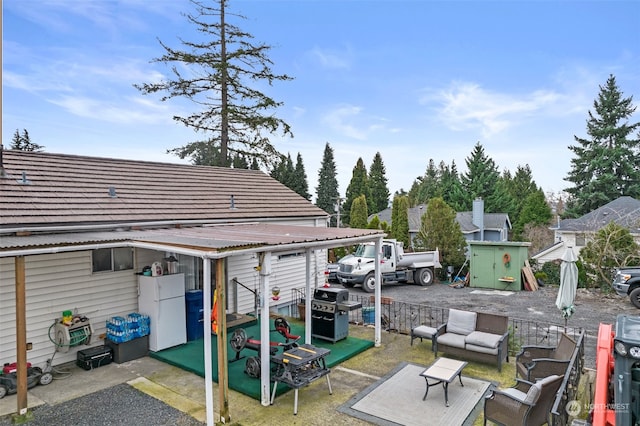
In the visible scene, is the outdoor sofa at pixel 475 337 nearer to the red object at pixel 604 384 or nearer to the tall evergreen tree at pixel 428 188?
the red object at pixel 604 384

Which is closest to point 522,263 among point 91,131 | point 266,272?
point 266,272

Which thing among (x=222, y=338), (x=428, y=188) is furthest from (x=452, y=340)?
(x=428, y=188)

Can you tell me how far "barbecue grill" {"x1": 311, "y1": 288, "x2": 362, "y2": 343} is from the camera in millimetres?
8188

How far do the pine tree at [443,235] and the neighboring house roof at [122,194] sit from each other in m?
8.35

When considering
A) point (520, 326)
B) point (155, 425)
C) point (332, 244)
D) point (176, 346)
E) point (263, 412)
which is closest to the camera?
point (155, 425)

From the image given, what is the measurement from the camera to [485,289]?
16.2m

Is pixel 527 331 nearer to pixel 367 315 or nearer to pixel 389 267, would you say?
pixel 367 315

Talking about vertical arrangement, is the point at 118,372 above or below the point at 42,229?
below

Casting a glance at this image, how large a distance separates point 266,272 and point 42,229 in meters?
4.21

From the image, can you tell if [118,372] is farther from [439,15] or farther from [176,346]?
[439,15]

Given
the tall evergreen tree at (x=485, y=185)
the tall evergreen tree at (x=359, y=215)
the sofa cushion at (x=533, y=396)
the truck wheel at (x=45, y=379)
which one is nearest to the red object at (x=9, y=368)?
the truck wheel at (x=45, y=379)

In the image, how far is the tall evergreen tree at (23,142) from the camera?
33.3m

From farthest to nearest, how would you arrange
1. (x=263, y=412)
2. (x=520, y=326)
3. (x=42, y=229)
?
(x=520, y=326) < (x=42, y=229) < (x=263, y=412)

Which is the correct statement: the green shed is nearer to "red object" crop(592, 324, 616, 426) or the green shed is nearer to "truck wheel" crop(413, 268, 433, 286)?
"truck wheel" crop(413, 268, 433, 286)
